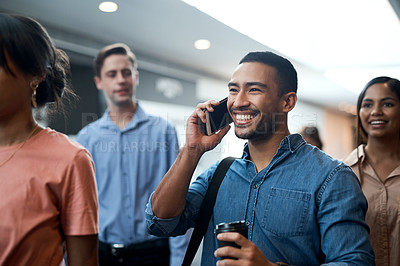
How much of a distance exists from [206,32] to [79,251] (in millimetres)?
1606

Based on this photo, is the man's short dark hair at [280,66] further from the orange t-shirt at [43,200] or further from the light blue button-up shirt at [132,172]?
the light blue button-up shirt at [132,172]

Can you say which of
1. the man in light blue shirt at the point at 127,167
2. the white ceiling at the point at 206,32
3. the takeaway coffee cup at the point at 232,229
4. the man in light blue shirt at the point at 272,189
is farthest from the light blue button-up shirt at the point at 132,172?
the takeaway coffee cup at the point at 232,229

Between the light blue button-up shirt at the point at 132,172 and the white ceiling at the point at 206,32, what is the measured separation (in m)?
0.46

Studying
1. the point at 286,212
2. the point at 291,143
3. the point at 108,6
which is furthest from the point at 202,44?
the point at 286,212

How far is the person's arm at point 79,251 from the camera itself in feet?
3.36

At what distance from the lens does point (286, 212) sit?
1.10 meters

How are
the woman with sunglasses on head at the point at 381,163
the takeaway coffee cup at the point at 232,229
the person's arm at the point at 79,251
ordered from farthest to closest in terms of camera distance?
the woman with sunglasses on head at the point at 381,163, the person's arm at the point at 79,251, the takeaway coffee cup at the point at 232,229

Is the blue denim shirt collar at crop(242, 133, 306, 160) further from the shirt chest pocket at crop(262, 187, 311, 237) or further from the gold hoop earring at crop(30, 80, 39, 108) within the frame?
the gold hoop earring at crop(30, 80, 39, 108)

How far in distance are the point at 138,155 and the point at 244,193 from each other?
1037 mm

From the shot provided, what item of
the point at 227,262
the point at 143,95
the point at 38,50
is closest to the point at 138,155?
the point at 38,50

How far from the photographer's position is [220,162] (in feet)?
4.36

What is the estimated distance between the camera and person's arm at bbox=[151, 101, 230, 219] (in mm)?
1218

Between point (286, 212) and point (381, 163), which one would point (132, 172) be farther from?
point (381, 163)

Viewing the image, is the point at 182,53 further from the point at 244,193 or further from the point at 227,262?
the point at 227,262
